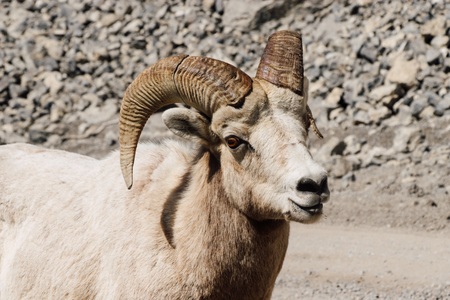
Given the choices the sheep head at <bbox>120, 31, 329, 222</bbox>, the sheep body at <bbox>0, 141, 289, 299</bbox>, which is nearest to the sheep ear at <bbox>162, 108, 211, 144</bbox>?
the sheep head at <bbox>120, 31, 329, 222</bbox>

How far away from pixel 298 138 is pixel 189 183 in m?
1.16

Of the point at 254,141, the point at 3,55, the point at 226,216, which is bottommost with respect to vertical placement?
the point at 3,55

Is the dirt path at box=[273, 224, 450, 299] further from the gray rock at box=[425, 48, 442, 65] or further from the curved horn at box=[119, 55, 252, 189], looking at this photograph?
the gray rock at box=[425, 48, 442, 65]

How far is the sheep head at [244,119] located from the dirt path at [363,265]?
5.49 metres

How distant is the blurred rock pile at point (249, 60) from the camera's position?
2122 cm

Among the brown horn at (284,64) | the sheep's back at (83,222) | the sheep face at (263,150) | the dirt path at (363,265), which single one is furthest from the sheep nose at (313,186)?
the dirt path at (363,265)

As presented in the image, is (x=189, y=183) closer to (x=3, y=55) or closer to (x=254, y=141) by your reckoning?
(x=254, y=141)

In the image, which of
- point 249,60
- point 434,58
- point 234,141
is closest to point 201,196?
point 234,141

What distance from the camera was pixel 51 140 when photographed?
25062 millimetres

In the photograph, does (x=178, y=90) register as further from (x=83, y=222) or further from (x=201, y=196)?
(x=83, y=222)

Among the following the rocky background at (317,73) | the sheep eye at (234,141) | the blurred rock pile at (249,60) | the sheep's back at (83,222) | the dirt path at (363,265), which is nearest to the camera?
the sheep eye at (234,141)

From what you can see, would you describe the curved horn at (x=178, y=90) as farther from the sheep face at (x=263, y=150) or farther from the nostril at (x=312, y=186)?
the nostril at (x=312, y=186)

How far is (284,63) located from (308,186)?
1.34 m

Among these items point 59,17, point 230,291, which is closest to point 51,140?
point 59,17
